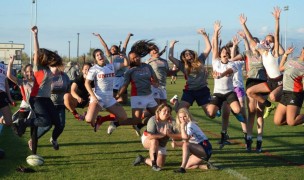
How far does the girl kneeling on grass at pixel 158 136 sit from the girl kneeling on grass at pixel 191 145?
0.62 feet

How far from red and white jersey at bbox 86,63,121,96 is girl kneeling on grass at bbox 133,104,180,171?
6.14ft

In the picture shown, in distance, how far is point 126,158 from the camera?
897 cm

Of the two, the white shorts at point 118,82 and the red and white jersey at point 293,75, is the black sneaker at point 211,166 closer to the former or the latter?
the red and white jersey at point 293,75

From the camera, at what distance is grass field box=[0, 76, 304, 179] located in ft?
25.0

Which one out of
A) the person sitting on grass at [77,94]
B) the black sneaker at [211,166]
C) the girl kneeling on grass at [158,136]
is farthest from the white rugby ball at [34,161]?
the person sitting on grass at [77,94]

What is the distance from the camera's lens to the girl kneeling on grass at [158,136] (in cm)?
802

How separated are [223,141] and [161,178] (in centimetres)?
336

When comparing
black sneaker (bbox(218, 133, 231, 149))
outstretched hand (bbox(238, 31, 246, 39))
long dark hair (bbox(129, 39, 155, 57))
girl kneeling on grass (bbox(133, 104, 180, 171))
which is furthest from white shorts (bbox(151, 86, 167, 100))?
girl kneeling on grass (bbox(133, 104, 180, 171))

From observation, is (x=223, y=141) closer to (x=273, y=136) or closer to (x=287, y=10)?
(x=273, y=136)

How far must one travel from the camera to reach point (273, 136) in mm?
12219

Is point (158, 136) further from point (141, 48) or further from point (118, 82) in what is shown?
point (118, 82)

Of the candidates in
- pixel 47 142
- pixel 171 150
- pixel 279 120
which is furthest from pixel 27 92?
pixel 279 120

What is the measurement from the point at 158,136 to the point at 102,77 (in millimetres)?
2223

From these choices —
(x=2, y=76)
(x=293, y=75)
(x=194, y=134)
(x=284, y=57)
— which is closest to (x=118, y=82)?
(x=2, y=76)
